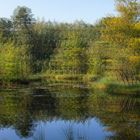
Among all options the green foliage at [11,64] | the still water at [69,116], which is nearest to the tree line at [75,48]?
the green foliage at [11,64]

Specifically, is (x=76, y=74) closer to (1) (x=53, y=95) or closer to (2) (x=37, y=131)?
(1) (x=53, y=95)

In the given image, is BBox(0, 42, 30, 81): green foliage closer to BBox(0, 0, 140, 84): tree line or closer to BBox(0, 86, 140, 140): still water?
BBox(0, 0, 140, 84): tree line

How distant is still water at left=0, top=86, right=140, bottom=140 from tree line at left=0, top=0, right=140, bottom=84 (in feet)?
18.6

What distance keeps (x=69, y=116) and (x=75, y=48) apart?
3987 centimetres

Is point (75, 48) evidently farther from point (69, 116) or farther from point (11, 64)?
point (69, 116)

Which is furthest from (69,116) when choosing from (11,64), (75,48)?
(75,48)

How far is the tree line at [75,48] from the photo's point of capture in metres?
39.3

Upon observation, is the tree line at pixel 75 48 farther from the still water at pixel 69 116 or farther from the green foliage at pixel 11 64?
the still water at pixel 69 116

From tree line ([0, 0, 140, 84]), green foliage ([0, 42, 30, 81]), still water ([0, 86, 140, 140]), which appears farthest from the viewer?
green foliage ([0, 42, 30, 81])

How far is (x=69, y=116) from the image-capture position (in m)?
25.0

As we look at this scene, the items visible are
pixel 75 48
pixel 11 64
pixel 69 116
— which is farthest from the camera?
pixel 75 48

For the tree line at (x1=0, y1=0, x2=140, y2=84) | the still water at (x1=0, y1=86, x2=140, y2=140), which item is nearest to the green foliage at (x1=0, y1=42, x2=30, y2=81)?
the tree line at (x1=0, y1=0, x2=140, y2=84)

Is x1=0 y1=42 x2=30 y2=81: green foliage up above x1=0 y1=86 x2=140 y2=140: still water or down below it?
above

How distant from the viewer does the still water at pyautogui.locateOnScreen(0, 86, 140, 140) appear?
755 inches
